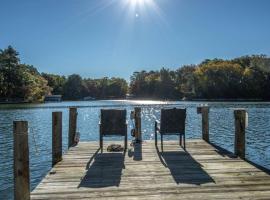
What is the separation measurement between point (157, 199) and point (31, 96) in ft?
303

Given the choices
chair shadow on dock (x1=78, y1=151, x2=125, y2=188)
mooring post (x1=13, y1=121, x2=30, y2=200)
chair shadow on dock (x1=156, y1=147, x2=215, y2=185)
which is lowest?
chair shadow on dock (x1=78, y1=151, x2=125, y2=188)

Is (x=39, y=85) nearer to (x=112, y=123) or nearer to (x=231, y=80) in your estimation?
(x=231, y=80)

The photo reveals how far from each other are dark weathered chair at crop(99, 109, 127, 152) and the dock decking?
0.60m

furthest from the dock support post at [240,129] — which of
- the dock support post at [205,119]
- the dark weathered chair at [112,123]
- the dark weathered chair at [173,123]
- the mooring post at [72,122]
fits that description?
the mooring post at [72,122]

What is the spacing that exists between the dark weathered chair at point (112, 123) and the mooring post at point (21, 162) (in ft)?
13.9

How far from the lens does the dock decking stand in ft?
18.0

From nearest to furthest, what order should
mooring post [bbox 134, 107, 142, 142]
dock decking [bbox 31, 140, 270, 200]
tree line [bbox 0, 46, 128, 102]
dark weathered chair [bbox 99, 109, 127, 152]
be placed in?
dock decking [bbox 31, 140, 270, 200]
dark weathered chair [bbox 99, 109, 127, 152]
mooring post [bbox 134, 107, 142, 142]
tree line [bbox 0, 46, 128, 102]

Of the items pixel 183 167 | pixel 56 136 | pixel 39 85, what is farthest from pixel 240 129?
pixel 39 85

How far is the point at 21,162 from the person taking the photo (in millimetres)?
5254

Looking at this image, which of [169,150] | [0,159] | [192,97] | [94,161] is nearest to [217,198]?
[94,161]

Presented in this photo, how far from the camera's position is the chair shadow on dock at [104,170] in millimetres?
6133

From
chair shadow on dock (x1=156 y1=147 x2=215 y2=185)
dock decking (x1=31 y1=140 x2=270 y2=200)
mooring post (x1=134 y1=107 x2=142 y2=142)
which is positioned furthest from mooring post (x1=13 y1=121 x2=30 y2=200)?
mooring post (x1=134 y1=107 x2=142 y2=142)

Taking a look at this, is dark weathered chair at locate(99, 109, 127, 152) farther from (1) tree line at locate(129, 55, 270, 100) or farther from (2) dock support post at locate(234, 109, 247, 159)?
(1) tree line at locate(129, 55, 270, 100)

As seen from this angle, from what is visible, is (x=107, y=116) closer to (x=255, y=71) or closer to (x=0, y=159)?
(x=0, y=159)
